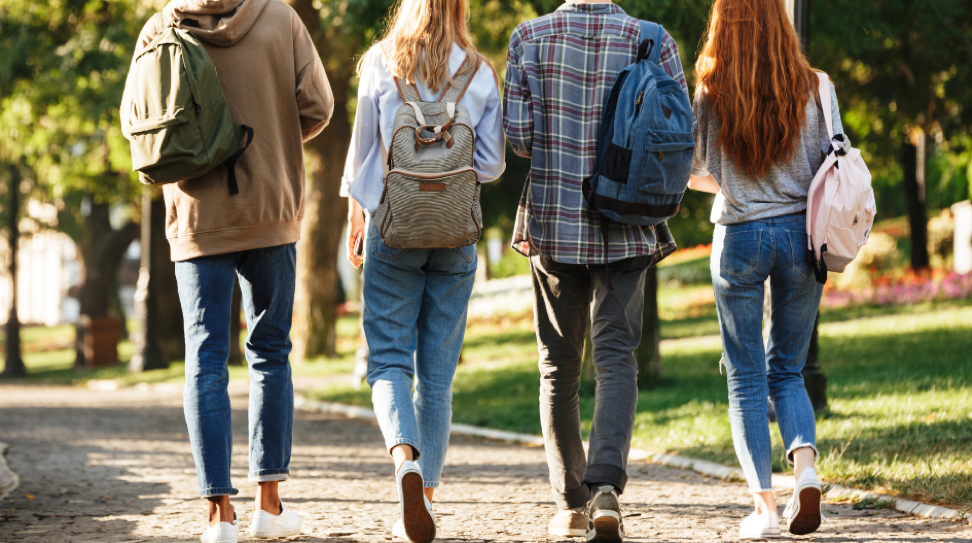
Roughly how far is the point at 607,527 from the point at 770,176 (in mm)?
1465

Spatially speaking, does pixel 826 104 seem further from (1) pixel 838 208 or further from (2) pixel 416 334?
(2) pixel 416 334

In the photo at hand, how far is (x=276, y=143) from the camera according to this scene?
153 inches

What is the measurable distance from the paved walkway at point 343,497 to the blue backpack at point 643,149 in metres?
1.32

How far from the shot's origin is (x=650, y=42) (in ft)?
12.3

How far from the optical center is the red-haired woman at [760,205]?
381 cm

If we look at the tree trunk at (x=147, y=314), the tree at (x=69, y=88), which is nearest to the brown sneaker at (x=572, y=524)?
the tree at (x=69, y=88)

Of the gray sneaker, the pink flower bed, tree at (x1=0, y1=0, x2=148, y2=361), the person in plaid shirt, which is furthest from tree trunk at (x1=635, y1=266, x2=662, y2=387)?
tree at (x1=0, y1=0, x2=148, y2=361)

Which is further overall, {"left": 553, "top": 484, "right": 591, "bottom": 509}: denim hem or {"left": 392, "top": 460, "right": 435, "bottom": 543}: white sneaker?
{"left": 553, "top": 484, "right": 591, "bottom": 509}: denim hem

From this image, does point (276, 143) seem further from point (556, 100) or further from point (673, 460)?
point (673, 460)

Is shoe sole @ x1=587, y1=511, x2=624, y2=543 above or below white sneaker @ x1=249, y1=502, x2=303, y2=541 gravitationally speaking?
above

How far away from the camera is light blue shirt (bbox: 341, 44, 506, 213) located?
12.2ft

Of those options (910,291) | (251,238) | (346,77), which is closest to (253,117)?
(251,238)

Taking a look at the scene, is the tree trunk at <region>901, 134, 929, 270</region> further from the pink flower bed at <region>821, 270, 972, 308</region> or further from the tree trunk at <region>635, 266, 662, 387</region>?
the tree trunk at <region>635, 266, 662, 387</region>

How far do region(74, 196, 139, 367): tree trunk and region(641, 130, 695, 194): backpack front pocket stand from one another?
2353 centimetres
